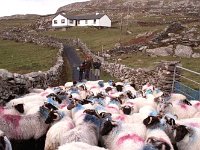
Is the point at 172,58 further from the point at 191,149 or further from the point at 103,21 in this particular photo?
the point at 103,21

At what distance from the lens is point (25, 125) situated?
1073 centimetres

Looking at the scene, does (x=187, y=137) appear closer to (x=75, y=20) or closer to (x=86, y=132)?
(x=86, y=132)

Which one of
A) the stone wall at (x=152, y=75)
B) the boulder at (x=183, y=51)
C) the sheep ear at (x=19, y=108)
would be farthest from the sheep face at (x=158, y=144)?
the boulder at (x=183, y=51)

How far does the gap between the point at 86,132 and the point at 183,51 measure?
1406 inches

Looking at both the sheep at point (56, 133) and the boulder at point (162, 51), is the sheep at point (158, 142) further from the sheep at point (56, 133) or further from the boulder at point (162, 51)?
the boulder at point (162, 51)

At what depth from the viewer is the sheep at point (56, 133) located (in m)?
9.61

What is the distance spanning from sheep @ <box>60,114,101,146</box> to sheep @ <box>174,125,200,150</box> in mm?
2168

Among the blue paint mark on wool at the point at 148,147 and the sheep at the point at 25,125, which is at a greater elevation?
the blue paint mark on wool at the point at 148,147

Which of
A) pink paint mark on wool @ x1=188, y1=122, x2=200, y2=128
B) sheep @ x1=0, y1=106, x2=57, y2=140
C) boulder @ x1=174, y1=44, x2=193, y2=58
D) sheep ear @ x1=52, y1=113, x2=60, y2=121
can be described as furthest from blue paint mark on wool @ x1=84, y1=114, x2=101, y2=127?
boulder @ x1=174, y1=44, x2=193, y2=58

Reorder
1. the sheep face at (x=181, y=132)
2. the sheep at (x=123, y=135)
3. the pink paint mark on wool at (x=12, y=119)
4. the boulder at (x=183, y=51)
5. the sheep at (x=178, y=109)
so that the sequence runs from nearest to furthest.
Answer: the sheep at (x=123, y=135), the sheep face at (x=181, y=132), the pink paint mark on wool at (x=12, y=119), the sheep at (x=178, y=109), the boulder at (x=183, y=51)

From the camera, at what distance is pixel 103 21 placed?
106688 mm

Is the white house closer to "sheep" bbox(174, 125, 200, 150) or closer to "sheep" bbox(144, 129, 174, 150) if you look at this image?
"sheep" bbox(174, 125, 200, 150)

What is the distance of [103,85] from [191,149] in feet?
32.5

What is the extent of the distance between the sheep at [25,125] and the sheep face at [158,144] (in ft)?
11.0
